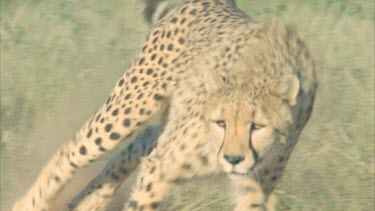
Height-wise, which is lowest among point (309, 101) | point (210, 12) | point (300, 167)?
point (300, 167)

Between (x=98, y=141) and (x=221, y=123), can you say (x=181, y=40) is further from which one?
(x=221, y=123)

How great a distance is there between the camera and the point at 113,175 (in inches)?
255

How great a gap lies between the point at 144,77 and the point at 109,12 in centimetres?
353

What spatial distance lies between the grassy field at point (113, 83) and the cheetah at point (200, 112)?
0.84ft

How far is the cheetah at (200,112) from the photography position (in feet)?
16.8

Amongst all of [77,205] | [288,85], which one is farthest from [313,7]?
[288,85]

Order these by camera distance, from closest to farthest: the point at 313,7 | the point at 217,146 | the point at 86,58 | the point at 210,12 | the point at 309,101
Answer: the point at 217,146, the point at 309,101, the point at 210,12, the point at 86,58, the point at 313,7

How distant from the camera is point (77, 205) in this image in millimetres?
6484

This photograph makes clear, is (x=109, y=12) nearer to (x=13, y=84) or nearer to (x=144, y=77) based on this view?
(x=13, y=84)

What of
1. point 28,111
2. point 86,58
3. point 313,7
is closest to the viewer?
point 28,111

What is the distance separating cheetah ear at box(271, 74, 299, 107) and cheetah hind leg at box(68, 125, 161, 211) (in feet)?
4.50

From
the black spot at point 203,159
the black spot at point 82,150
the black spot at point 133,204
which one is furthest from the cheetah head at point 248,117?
the black spot at point 82,150

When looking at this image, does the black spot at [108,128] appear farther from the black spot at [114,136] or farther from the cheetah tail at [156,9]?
the cheetah tail at [156,9]

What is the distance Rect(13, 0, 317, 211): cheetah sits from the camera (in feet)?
16.8
